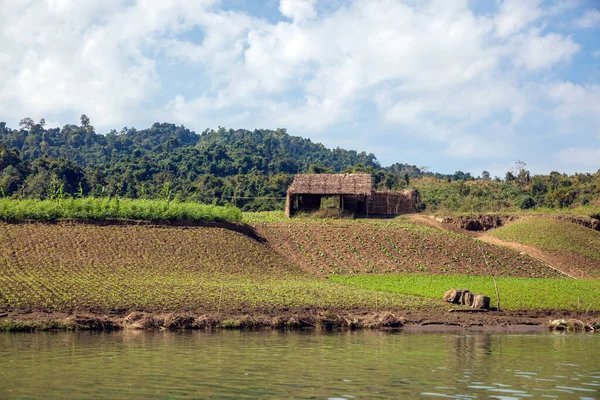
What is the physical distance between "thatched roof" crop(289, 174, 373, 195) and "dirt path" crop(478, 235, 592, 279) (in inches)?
451

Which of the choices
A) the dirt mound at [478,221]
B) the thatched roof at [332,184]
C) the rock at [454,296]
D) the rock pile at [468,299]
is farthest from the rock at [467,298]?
the thatched roof at [332,184]

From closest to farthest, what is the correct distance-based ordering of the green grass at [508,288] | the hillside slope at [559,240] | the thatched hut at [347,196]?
the green grass at [508,288] → the hillside slope at [559,240] → the thatched hut at [347,196]

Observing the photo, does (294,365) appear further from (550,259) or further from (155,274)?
(550,259)

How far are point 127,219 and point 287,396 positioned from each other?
28.9 meters

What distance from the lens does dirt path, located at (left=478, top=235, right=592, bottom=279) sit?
41.0 metres

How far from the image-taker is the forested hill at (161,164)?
67812mm

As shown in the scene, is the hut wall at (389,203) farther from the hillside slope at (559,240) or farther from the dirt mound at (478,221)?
the hillside slope at (559,240)

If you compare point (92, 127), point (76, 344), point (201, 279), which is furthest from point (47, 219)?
point (92, 127)

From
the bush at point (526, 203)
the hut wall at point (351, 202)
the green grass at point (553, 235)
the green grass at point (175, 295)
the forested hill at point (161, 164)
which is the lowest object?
the green grass at point (175, 295)

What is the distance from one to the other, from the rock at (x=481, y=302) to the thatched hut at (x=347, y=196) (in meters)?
26.8

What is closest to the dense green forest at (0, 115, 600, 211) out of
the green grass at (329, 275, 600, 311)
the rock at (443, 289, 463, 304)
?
the green grass at (329, 275, 600, 311)

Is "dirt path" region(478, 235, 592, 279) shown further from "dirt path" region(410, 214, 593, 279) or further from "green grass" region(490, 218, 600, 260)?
"green grass" region(490, 218, 600, 260)

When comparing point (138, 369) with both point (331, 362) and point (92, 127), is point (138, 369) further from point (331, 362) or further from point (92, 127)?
point (92, 127)

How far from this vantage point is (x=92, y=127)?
127188 mm
